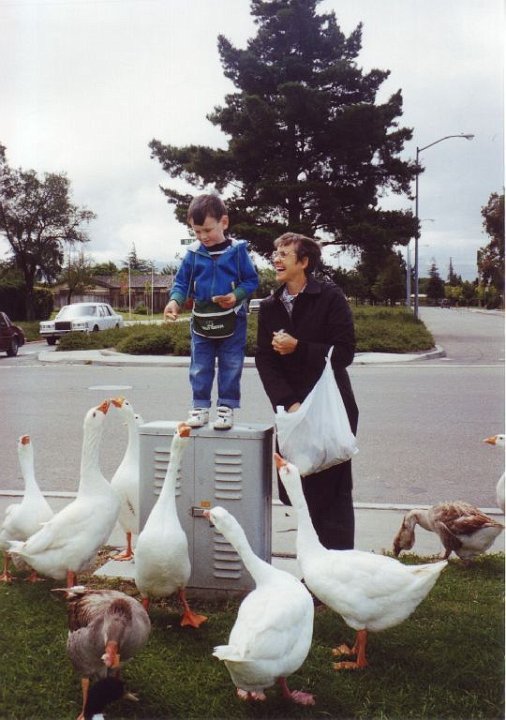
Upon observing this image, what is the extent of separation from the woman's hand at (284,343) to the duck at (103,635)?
4.35ft

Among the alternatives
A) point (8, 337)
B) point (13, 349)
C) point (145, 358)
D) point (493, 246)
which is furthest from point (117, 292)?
point (493, 246)

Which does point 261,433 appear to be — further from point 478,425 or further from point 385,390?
point 385,390

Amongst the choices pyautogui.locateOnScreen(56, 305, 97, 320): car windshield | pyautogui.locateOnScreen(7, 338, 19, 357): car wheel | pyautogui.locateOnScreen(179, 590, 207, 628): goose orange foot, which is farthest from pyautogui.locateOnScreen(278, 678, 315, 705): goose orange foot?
pyautogui.locateOnScreen(56, 305, 97, 320): car windshield

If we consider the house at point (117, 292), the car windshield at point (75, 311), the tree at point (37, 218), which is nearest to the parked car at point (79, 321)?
the car windshield at point (75, 311)

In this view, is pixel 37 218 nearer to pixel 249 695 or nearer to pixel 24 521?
pixel 24 521

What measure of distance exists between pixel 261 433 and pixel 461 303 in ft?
158

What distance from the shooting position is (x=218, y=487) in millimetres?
3604

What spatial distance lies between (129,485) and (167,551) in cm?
102

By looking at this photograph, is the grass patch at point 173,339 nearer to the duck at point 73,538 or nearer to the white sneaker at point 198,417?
the white sneaker at point 198,417

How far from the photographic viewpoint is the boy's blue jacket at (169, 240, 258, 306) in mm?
3652

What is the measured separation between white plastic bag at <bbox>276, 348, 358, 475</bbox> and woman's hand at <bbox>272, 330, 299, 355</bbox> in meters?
0.18

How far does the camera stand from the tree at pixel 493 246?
4047 mm

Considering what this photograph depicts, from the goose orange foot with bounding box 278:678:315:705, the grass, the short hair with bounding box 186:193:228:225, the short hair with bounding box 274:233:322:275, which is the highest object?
the short hair with bounding box 186:193:228:225

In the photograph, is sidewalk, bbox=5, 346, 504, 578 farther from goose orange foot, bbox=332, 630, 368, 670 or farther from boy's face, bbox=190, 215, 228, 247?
boy's face, bbox=190, 215, 228, 247
